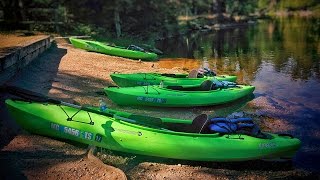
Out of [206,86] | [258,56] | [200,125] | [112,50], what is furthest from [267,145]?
[258,56]

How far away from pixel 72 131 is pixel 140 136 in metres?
1.57

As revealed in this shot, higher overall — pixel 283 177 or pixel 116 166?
pixel 116 166

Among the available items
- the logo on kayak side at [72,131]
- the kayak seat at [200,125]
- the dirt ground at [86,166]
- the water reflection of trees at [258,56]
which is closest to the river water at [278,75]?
the water reflection of trees at [258,56]

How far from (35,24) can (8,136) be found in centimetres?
1881

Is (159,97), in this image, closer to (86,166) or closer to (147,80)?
(147,80)

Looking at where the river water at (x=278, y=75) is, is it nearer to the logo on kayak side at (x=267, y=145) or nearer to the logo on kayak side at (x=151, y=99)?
the logo on kayak side at (x=267, y=145)

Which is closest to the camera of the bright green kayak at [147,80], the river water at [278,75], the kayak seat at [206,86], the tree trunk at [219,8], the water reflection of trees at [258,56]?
the river water at [278,75]

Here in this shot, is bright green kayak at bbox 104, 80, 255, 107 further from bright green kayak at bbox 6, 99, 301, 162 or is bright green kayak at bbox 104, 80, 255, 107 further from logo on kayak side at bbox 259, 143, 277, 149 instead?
logo on kayak side at bbox 259, 143, 277, 149

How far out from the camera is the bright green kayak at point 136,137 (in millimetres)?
7270

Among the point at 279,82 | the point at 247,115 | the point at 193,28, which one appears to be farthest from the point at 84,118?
the point at 193,28

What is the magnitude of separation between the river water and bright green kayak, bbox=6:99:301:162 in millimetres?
1259

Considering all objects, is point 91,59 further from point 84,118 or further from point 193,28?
point 193,28

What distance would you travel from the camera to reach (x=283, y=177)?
7.25 meters

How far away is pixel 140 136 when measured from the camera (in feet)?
23.9
